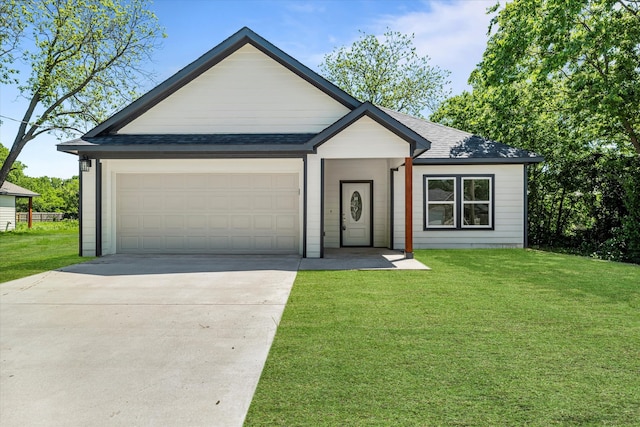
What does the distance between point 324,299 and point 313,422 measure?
365 cm

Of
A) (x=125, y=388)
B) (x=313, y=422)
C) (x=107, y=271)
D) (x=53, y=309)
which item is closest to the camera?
(x=313, y=422)

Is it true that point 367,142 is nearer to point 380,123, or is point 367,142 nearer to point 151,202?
point 380,123

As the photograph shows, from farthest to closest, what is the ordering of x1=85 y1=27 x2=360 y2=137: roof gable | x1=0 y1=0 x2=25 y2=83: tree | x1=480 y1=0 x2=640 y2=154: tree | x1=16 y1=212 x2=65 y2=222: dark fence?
x1=16 y1=212 x2=65 y2=222: dark fence < x1=0 y1=0 x2=25 y2=83: tree < x1=480 y1=0 x2=640 y2=154: tree < x1=85 y1=27 x2=360 y2=137: roof gable

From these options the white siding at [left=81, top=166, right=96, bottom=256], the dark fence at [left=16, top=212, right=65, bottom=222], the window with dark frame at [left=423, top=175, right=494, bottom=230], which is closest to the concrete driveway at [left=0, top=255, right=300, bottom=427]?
the white siding at [left=81, top=166, right=96, bottom=256]

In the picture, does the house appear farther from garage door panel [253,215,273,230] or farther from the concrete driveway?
the concrete driveway

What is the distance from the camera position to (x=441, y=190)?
14016mm

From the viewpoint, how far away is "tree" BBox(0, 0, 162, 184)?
77.7 feet

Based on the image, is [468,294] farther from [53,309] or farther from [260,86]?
[260,86]

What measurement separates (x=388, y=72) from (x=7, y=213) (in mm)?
30001

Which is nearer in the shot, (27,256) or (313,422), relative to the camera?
(313,422)

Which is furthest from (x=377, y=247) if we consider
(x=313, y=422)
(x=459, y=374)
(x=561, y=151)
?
(x=313, y=422)

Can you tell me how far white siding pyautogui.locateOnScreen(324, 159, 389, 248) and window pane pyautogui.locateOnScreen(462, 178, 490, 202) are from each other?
2.58 m

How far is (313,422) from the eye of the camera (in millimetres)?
2883

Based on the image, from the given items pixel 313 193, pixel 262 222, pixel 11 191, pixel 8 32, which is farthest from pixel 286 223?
pixel 11 191
